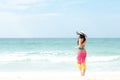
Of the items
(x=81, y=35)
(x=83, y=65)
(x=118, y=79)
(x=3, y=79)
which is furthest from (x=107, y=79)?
(x=3, y=79)

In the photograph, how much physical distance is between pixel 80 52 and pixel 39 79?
1591mm

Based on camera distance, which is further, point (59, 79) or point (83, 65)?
point (59, 79)

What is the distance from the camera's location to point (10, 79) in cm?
1000

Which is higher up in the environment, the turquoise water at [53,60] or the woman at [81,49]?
the turquoise water at [53,60]

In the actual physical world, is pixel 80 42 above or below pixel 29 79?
above

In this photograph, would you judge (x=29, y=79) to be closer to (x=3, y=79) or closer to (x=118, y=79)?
(x=3, y=79)

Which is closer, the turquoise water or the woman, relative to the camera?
the woman

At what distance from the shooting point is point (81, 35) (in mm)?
9297

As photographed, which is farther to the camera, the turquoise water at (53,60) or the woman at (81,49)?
the turquoise water at (53,60)

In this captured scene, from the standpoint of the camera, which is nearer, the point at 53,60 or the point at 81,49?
the point at 81,49

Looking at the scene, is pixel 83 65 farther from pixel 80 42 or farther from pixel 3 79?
pixel 3 79

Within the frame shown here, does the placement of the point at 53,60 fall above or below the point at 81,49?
above

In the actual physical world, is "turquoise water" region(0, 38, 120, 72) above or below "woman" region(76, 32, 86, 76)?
above

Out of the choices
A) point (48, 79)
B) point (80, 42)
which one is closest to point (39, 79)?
point (48, 79)
